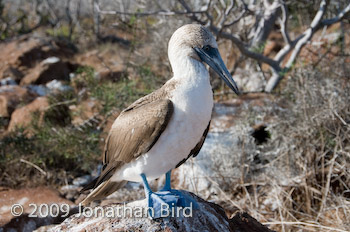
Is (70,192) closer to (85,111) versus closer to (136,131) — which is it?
(85,111)

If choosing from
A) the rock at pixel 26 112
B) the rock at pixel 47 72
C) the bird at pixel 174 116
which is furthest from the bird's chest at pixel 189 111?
the rock at pixel 47 72

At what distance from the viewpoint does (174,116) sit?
2104 mm

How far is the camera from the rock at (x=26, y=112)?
5486mm

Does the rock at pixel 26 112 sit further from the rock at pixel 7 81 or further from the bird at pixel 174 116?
the bird at pixel 174 116

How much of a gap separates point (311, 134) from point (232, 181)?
0.96 metres

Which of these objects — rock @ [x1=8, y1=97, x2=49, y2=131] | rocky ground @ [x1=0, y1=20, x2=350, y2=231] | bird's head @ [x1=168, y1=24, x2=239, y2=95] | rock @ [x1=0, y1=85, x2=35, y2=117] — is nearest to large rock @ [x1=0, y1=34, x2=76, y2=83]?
rock @ [x1=0, y1=85, x2=35, y2=117]

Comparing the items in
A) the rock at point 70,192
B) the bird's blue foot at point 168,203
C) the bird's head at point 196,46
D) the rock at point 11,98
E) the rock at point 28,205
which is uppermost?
the bird's head at point 196,46

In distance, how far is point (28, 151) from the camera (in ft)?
15.3

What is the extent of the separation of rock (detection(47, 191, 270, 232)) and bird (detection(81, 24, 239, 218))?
9cm

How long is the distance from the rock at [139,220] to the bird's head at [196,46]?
0.81m

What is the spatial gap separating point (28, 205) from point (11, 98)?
10.1 feet

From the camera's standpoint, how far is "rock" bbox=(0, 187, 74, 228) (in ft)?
11.0

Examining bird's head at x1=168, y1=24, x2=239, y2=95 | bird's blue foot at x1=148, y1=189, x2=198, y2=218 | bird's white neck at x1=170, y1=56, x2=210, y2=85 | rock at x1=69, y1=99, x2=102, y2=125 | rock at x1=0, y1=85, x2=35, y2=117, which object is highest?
bird's head at x1=168, y1=24, x2=239, y2=95

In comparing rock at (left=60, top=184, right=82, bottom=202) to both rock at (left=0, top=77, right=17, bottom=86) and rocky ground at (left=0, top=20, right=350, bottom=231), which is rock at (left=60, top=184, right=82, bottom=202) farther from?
rock at (left=0, top=77, right=17, bottom=86)
